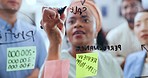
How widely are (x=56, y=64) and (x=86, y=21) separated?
22 cm

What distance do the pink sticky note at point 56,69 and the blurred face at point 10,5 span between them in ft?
0.82

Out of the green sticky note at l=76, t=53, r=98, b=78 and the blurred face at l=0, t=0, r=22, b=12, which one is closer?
the blurred face at l=0, t=0, r=22, b=12

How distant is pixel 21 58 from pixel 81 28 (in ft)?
0.93

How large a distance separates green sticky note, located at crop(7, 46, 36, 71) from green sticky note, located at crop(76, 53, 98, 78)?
202 mm

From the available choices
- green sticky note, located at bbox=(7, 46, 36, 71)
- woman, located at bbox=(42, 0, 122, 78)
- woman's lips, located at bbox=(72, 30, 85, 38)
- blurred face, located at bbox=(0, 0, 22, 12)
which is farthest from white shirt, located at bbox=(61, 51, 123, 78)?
blurred face, located at bbox=(0, 0, 22, 12)

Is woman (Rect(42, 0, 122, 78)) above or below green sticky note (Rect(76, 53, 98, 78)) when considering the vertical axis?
above

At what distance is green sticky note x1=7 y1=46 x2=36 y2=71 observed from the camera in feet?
3.80

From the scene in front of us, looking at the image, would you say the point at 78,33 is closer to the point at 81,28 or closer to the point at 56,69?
the point at 81,28

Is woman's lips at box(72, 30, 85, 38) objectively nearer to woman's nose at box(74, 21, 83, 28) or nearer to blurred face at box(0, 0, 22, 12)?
woman's nose at box(74, 21, 83, 28)

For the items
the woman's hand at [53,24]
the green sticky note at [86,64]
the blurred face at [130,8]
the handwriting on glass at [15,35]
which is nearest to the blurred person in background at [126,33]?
the blurred face at [130,8]

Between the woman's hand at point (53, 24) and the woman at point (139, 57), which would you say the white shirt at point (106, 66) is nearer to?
the woman at point (139, 57)

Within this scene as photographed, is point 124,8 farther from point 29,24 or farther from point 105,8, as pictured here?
point 29,24

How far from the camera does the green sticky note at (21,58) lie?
116cm

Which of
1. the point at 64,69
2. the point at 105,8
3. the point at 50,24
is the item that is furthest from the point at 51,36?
the point at 105,8
